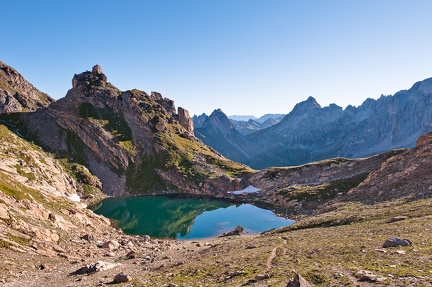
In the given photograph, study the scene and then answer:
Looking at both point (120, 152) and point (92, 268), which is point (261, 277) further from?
point (120, 152)

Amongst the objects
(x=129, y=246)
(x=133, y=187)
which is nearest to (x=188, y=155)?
(x=133, y=187)

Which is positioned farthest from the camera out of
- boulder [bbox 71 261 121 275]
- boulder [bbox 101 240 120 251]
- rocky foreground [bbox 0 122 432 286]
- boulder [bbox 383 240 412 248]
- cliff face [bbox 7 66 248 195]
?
cliff face [bbox 7 66 248 195]

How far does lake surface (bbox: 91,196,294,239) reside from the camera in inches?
3794

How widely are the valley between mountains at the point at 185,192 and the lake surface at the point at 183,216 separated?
899 centimetres

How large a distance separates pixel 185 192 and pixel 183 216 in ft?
152

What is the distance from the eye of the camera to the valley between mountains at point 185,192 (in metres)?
26.6

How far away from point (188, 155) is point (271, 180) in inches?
2334

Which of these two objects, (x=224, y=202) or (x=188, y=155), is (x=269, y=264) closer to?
(x=224, y=202)

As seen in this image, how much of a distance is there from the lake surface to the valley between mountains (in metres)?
8.99

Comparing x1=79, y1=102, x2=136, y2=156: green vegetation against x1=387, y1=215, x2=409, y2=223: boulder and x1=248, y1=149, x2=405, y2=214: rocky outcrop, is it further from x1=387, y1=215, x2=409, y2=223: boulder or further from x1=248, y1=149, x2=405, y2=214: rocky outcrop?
x1=387, y1=215, x2=409, y2=223: boulder

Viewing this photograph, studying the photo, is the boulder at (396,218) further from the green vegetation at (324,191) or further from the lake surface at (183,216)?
the green vegetation at (324,191)

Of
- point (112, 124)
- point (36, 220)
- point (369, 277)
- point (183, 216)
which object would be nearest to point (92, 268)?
point (36, 220)

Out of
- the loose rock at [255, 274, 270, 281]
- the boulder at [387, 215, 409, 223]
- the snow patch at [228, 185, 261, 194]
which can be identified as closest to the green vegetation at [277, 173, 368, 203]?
the snow patch at [228, 185, 261, 194]

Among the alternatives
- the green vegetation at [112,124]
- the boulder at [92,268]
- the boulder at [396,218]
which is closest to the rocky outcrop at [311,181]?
the boulder at [396,218]
